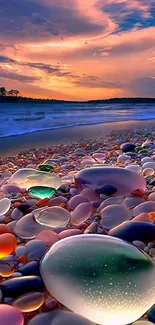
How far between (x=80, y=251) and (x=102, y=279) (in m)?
0.13

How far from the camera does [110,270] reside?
Result: 0.96m

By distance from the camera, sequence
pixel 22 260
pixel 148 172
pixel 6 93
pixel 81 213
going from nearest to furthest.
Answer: pixel 22 260 → pixel 81 213 → pixel 148 172 → pixel 6 93

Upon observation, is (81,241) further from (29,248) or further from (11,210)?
(11,210)

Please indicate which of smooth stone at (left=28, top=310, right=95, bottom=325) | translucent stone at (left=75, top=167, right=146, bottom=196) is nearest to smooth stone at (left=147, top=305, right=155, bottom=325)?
smooth stone at (left=28, top=310, right=95, bottom=325)

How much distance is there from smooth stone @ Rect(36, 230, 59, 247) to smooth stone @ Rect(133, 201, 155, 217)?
40 centimetres

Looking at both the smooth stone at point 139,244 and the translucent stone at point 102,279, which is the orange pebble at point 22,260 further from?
the smooth stone at point 139,244

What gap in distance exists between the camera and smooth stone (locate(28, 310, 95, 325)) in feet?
2.93

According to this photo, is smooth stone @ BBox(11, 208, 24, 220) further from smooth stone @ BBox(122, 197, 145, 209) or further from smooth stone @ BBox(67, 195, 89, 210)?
smooth stone @ BBox(122, 197, 145, 209)

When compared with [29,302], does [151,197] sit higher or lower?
higher

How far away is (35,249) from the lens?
127 cm

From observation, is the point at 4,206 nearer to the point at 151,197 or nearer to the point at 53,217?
the point at 53,217

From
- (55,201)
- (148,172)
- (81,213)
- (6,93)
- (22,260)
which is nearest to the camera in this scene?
(22,260)

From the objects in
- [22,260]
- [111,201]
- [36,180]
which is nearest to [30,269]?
[22,260]

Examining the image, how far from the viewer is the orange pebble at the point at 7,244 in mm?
1264
